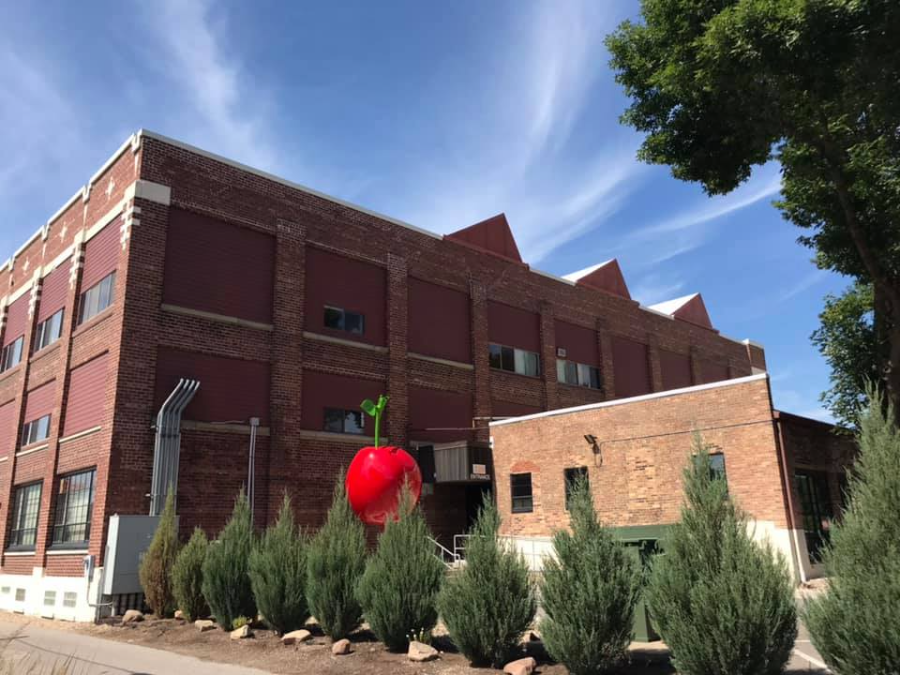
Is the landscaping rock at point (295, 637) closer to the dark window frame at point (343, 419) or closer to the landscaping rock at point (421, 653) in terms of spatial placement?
the landscaping rock at point (421, 653)

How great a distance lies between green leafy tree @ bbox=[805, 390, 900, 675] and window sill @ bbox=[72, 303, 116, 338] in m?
18.4

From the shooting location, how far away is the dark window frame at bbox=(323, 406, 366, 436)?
2336cm

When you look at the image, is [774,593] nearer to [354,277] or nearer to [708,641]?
[708,641]

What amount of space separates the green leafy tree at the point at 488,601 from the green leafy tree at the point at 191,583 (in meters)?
7.03

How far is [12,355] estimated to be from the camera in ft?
90.2

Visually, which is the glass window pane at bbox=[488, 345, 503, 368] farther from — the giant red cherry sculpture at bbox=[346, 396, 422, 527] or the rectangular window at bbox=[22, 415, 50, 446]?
the rectangular window at bbox=[22, 415, 50, 446]

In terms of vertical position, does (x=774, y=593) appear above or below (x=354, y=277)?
below

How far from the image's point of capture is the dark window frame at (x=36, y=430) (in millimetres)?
23281

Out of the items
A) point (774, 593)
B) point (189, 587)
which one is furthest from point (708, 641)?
point (189, 587)

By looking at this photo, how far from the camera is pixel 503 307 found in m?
30.1

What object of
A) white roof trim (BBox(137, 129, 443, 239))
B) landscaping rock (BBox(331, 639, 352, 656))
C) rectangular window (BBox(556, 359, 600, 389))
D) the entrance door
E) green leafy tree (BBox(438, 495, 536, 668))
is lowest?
landscaping rock (BBox(331, 639, 352, 656))

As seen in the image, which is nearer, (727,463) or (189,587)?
(189,587)

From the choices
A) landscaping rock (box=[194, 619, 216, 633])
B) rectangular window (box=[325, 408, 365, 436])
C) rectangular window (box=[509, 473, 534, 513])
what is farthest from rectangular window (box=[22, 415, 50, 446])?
rectangular window (box=[509, 473, 534, 513])

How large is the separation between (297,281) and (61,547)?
9.98 m
